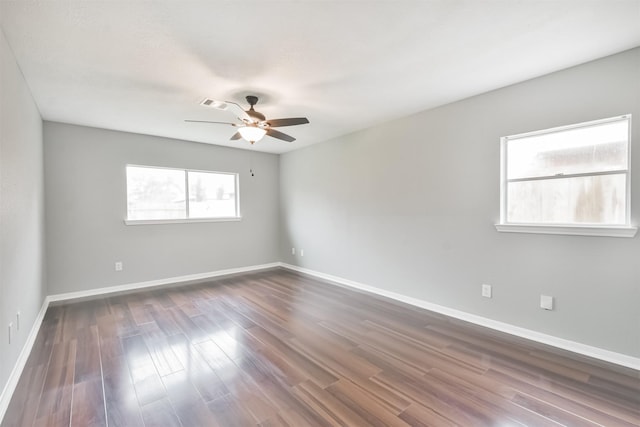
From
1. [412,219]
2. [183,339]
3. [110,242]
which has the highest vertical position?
[412,219]

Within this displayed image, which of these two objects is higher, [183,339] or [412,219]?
[412,219]

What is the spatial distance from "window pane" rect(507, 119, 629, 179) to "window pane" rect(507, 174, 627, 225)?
0.31ft

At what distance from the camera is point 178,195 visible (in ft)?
16.5

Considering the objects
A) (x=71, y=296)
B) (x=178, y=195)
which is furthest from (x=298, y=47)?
(x=71, y=296)

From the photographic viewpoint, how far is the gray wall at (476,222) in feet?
7.65

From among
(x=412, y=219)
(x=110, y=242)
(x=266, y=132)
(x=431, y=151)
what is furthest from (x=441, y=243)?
(x=110, y=242)

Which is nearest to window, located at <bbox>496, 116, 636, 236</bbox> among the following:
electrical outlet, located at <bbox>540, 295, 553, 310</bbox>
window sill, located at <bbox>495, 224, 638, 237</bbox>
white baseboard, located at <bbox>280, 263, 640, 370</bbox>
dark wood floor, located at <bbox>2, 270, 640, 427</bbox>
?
window sill, located at <bbox>495, 224, 638, 237</bbox>

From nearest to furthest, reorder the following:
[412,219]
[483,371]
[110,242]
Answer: [483,371] < [412,219] < [110,242]

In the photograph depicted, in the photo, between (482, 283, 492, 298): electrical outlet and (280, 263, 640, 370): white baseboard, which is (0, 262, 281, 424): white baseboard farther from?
(482, 283, 492, 298): electrical outlet

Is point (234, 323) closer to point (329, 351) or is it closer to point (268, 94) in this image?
point (329, 351)

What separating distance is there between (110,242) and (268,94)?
341 centimetres

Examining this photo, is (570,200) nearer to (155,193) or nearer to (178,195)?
(178,195)

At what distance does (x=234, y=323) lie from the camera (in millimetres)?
3197

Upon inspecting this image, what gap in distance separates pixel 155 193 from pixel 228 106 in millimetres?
2436
